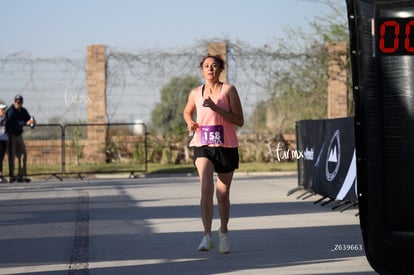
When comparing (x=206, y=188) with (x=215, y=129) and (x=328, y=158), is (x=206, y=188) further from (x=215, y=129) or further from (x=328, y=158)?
(x=328, y=158)

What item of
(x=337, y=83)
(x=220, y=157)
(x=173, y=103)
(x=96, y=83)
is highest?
(x=96, y=83)

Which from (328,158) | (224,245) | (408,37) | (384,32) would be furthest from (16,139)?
(408,37)

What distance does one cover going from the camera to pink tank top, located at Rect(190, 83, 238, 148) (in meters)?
9.84

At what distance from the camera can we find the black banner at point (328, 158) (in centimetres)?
1354

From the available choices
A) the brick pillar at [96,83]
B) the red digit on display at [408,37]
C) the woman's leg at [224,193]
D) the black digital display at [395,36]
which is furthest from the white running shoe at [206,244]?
the brick pillar at [96,83]

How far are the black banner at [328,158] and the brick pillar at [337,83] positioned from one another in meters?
11.0

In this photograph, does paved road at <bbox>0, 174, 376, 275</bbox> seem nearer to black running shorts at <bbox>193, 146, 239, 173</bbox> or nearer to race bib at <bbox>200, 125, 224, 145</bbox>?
black running shorts at <bbox>193, 146, 239, 173</bbox>

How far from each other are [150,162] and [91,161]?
190cm

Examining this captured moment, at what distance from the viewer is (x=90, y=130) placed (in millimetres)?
26797

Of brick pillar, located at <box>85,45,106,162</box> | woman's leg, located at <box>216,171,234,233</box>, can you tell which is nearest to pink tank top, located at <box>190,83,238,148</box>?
woman's leg, located at <box>216,171,234,233</box>

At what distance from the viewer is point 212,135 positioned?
985 centimetres

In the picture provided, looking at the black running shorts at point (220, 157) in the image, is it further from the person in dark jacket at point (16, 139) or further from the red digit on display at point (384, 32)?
the person in dark jacket at point (16, 139)

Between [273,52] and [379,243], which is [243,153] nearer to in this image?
[273,52]

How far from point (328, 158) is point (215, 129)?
5.14 m
